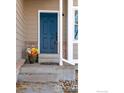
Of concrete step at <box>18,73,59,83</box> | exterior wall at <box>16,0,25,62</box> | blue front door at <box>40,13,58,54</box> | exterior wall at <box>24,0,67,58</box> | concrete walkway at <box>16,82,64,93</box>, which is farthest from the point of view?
blue front door at <box>40,13,58,54</box>

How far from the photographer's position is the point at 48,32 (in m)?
13.0

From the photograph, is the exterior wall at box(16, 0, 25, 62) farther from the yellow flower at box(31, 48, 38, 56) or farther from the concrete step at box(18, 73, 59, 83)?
the concrete step at box(18, 73, 59, 83)

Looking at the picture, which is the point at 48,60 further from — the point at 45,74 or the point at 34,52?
the point at 45,74

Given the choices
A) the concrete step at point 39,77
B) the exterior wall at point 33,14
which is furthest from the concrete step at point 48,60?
the concrete step at point 39,77

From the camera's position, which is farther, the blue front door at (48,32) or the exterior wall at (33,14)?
the blue front door at (48,32)

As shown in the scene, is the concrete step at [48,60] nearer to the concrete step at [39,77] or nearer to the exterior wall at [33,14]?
the exterior wall at [33,14]

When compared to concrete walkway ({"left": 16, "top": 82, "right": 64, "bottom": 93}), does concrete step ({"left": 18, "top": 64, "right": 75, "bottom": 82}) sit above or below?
above

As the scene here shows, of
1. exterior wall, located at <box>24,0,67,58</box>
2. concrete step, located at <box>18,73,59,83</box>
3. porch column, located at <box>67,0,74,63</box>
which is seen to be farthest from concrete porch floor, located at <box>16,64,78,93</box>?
exterior wall, located at <box>24,0,67,58</box>

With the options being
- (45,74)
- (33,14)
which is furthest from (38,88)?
(33,14)

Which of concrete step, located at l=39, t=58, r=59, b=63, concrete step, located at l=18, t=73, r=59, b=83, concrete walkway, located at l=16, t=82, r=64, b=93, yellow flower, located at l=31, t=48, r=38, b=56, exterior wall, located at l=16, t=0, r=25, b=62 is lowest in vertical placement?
concrete walkway, located at l=16, t=82, r=64, b=93

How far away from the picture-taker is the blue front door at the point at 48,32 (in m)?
12.9

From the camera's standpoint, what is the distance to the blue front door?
12.9 meters
